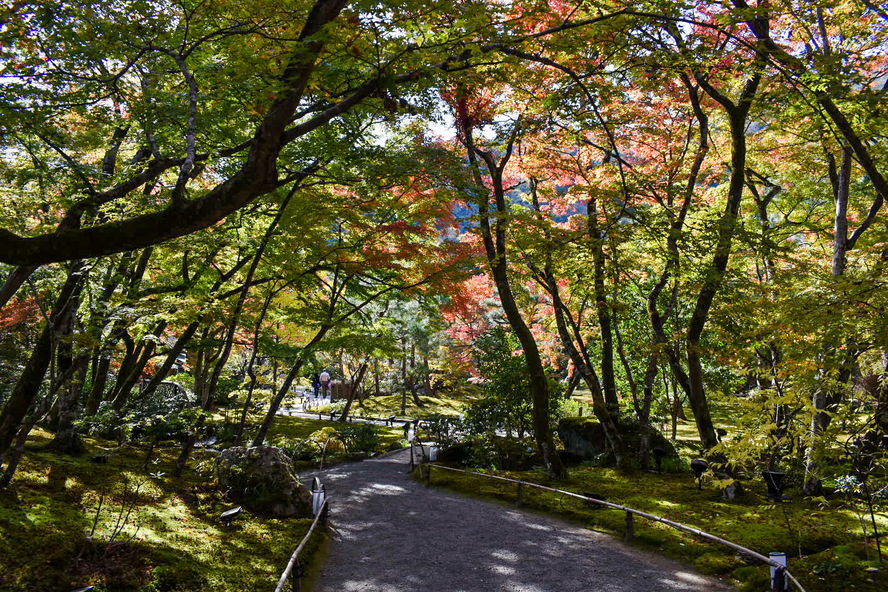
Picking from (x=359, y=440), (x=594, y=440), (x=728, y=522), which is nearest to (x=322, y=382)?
(x=359, y=440)

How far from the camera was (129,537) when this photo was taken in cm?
512

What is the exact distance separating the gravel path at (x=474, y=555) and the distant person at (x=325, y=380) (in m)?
28.5

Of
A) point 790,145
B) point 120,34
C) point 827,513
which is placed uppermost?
point 790,145

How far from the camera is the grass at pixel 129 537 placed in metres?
4.30

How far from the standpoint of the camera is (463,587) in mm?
5117

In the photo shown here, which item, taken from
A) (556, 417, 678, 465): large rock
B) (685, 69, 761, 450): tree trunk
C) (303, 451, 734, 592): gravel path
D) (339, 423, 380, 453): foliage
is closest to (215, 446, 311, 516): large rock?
(303, 451, 734, 592): gravel path

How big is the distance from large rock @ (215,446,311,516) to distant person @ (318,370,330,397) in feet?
96.3

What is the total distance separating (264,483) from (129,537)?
247 cm

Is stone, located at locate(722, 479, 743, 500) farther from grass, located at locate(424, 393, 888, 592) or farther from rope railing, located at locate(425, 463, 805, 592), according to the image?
rope railing, located at locate(425, 463, 805, 592)

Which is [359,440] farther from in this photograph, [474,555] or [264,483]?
[474,555]

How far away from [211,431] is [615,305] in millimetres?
13548

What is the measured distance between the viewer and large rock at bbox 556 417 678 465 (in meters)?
12.2

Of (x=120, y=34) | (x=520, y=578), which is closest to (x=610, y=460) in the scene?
(x=520, y=578)

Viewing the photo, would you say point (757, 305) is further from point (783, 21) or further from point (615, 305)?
point (783, 21)
